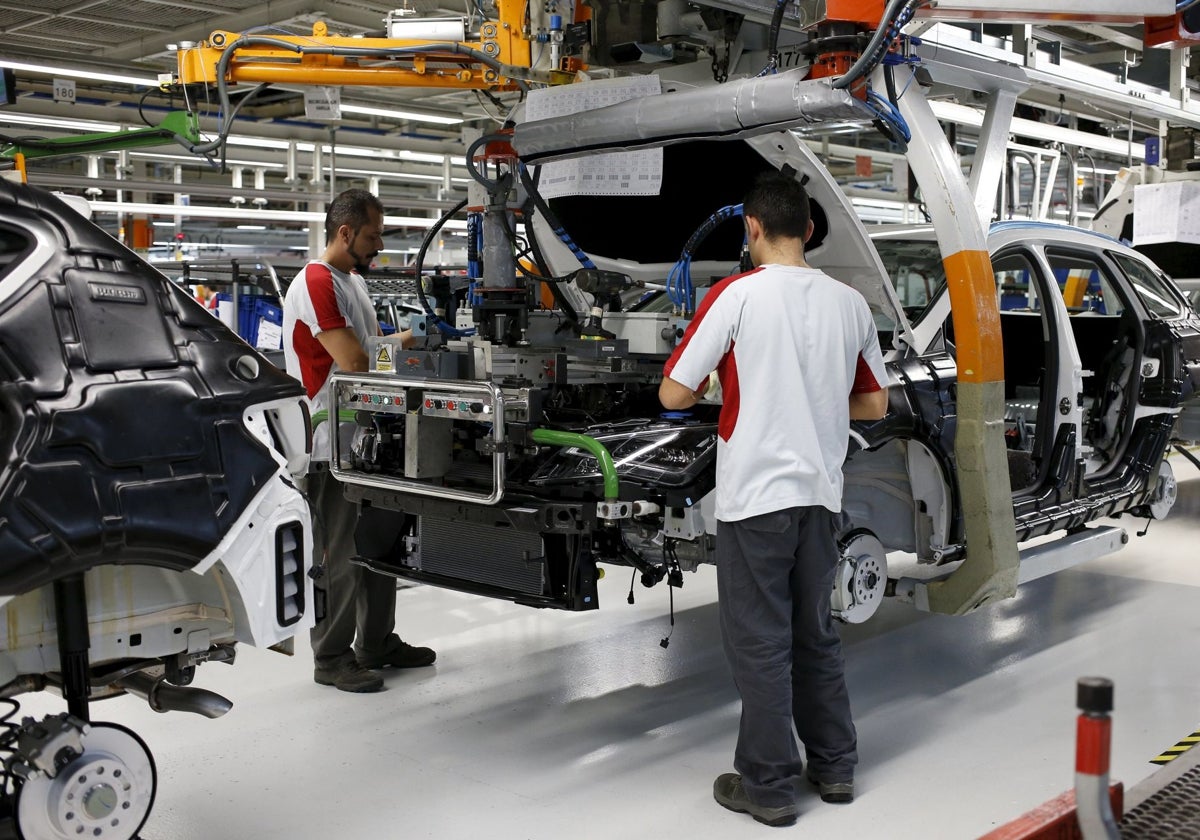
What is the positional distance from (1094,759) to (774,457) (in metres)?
1.64

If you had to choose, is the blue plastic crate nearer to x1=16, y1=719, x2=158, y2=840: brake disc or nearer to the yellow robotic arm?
the yellow robotic arm

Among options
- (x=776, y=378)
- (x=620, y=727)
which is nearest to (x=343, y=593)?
(x=620, y=727)

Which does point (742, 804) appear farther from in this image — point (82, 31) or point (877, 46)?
point (82, 31)

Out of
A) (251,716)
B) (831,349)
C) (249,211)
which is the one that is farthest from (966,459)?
(249,211)

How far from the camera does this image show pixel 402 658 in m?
5.03

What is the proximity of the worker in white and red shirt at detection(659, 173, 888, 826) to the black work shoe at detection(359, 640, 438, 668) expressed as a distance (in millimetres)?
1796

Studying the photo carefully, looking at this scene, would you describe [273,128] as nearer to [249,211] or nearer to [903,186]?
[249,211]

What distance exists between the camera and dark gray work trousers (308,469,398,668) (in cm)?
479

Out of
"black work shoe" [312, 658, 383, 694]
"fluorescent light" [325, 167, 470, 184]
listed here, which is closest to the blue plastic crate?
"fluorescent light" [325, 167, 470, 184]

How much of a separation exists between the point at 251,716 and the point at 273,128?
26.4 feet

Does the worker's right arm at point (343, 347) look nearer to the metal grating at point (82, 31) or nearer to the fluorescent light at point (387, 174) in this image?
the metal grating at point (82, 31)

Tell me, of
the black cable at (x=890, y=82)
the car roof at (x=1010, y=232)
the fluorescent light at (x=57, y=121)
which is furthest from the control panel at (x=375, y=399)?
the fluorescent light at (x=57, y=121)

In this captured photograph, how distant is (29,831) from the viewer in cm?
270

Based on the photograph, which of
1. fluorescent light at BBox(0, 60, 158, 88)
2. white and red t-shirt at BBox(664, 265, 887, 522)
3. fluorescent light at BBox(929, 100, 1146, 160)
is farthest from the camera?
fluorescent light at BBox(0, 60, 158, 88)
